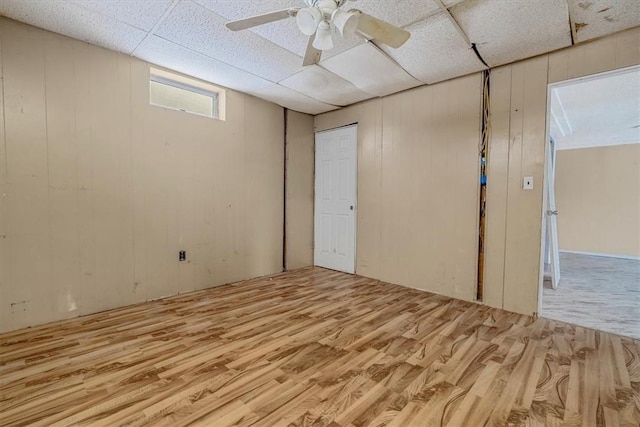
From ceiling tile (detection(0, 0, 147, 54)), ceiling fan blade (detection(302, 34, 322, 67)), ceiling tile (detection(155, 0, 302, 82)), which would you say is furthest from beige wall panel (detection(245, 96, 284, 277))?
ceiling fan blade (detection(302, 34, 322, 67))

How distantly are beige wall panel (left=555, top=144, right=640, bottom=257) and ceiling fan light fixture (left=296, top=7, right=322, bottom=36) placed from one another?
704 centimetres

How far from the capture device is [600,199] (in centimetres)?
589

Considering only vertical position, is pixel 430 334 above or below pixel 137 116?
below

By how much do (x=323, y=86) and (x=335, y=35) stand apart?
3.64 feet

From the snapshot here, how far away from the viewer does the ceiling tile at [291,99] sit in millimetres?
3689

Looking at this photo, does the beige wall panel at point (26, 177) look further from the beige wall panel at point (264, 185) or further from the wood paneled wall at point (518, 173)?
the wood paneled wall at point (518, 173)

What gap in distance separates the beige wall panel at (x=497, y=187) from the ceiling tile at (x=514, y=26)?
31 cm

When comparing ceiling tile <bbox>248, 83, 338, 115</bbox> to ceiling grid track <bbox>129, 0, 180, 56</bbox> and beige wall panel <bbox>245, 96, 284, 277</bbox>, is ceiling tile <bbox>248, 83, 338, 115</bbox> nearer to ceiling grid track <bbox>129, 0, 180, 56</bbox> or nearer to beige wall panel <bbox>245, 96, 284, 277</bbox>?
beige wall panel <bbox>245, 96, 284, 277</bbox>

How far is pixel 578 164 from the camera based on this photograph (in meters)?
6.12

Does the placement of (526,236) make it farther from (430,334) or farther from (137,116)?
(137,116)

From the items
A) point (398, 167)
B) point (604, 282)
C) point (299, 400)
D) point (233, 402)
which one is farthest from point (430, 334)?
point (604, 282)

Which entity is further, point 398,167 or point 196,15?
point 398,167

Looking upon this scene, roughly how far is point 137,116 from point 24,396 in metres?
2.43

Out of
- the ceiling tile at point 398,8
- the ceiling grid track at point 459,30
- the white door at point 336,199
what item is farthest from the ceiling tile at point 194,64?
the ceiling grid track at point 459,30
